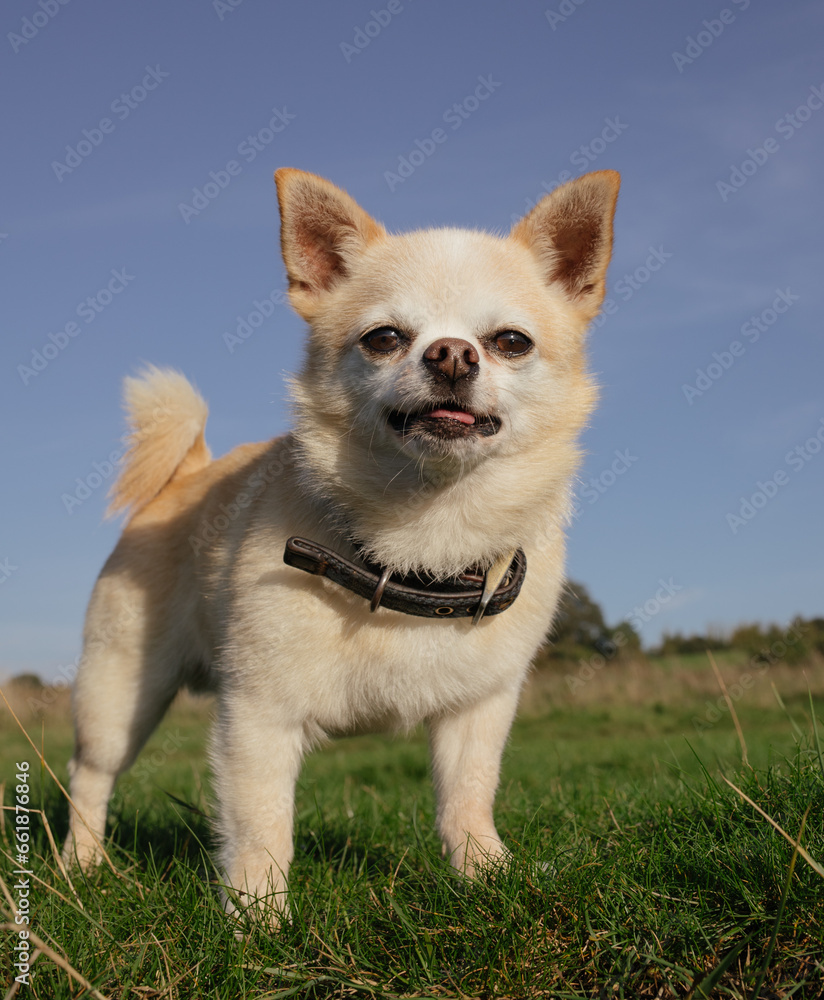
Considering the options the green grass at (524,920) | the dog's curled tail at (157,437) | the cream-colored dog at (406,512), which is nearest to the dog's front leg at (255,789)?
the cream-colored dog at (406,512)

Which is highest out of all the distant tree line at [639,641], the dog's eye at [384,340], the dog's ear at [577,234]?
the dog's ear at [577,234]

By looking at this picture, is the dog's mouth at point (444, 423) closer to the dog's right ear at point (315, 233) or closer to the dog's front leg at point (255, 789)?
the dog's right ear at point (315, 233)

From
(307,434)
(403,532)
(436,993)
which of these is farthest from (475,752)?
(307,434)

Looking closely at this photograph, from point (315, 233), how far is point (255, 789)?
2.32 metres

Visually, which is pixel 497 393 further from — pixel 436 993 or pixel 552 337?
pixel 436 993

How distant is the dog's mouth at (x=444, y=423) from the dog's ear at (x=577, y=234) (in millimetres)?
962

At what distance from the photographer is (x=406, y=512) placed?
2902 millimetres

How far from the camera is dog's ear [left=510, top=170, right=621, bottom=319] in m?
3.18

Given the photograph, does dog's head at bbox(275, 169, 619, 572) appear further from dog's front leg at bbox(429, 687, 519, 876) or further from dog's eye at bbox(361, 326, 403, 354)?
dog's front leg at bbox(429, 687, 519, 876)

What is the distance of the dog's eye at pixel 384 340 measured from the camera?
2941mm

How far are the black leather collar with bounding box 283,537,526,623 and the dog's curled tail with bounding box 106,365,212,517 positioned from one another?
2.17 meters

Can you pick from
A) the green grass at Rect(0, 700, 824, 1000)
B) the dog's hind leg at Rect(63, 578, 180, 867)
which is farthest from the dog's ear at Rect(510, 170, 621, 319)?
the dog's hind leg at Rect(63, 578, 180, 867)

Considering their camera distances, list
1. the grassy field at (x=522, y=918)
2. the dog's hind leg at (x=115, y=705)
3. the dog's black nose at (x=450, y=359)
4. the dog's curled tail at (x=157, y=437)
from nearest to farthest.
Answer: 1. the grassy field at (x=522, y=918)
2. the dog's black nose at (x=450, y=359)
3. the dog's hind leg at (x=115, y=705)
4. the dog's curled tail at (x=157, y=437)

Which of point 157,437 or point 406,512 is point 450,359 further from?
point 157,437
